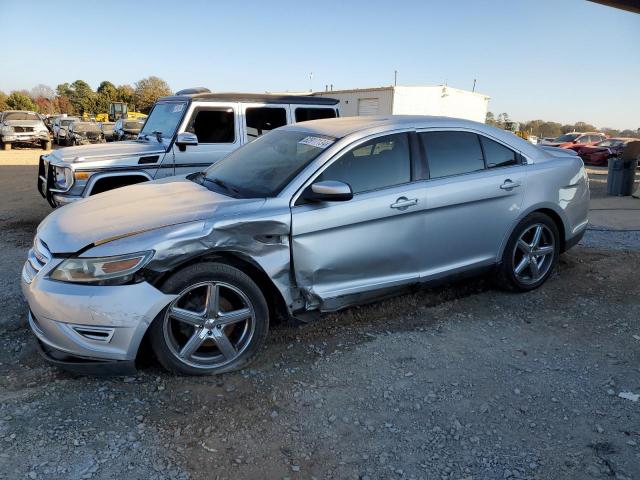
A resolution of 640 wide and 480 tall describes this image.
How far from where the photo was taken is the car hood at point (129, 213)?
3.07 meters

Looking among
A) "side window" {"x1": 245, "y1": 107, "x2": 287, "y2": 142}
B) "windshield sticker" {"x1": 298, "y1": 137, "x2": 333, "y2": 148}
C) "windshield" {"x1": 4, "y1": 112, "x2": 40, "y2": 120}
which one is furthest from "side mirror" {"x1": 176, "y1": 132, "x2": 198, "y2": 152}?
"windshield" {"x1": 4, "y1": 112, "x2": 40, "y2": 120}

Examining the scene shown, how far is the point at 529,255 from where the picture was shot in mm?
4574

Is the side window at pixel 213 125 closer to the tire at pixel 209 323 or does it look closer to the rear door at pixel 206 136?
the rear door at pixel 206 136

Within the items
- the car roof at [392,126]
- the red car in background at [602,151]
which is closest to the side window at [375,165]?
the car roof at [392,126]

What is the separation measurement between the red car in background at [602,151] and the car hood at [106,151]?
23.8 m

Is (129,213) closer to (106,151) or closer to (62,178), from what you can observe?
(106,151)

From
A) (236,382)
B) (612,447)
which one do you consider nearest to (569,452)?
(612,447)

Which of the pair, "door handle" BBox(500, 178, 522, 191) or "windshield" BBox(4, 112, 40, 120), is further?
"windshield" BBox(4, 112, 40, 120)

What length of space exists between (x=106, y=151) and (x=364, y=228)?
4.13m

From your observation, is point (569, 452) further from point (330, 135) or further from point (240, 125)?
point (240, 125)

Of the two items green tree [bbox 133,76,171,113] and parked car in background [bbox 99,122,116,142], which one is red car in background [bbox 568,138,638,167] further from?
green tree [bbox 133,76,171,113]

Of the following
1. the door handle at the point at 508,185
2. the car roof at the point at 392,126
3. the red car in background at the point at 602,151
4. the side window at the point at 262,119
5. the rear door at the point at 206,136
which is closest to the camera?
the car roof at the point at 392,126

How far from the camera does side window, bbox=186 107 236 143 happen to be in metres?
6.49

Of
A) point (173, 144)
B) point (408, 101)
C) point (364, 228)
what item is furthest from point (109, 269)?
point (408, 101)
